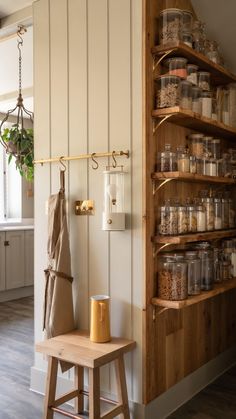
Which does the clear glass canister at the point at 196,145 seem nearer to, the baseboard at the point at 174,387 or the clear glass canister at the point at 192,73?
the clear glass canister at the point at 192,73

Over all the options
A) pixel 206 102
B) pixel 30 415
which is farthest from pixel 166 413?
pixel 206 102

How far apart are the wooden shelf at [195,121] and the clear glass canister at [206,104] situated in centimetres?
6

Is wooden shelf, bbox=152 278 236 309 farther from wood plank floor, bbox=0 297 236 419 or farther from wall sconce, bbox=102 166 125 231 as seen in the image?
wood plank floor, bbox=0 297 236 419

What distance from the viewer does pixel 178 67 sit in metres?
2.30

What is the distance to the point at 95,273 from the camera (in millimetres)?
2445

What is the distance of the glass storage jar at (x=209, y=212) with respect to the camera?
2561mm

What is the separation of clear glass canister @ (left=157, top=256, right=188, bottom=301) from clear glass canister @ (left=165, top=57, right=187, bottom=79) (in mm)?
985

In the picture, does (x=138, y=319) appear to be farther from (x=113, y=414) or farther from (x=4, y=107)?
(x=4, y=107)

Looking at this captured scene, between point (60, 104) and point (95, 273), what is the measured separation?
1035mm

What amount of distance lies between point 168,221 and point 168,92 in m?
0.66

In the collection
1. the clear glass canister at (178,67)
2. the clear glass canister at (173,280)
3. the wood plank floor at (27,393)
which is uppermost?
the clear glass canister at (178,67)

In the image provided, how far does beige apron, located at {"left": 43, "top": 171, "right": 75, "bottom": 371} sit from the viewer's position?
7.81ft

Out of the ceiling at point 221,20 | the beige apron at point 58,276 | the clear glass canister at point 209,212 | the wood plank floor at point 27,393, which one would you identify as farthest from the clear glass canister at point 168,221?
the ceiling at point 221,20

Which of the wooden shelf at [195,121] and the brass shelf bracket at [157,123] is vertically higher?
the wooden shelf at [195,121]
